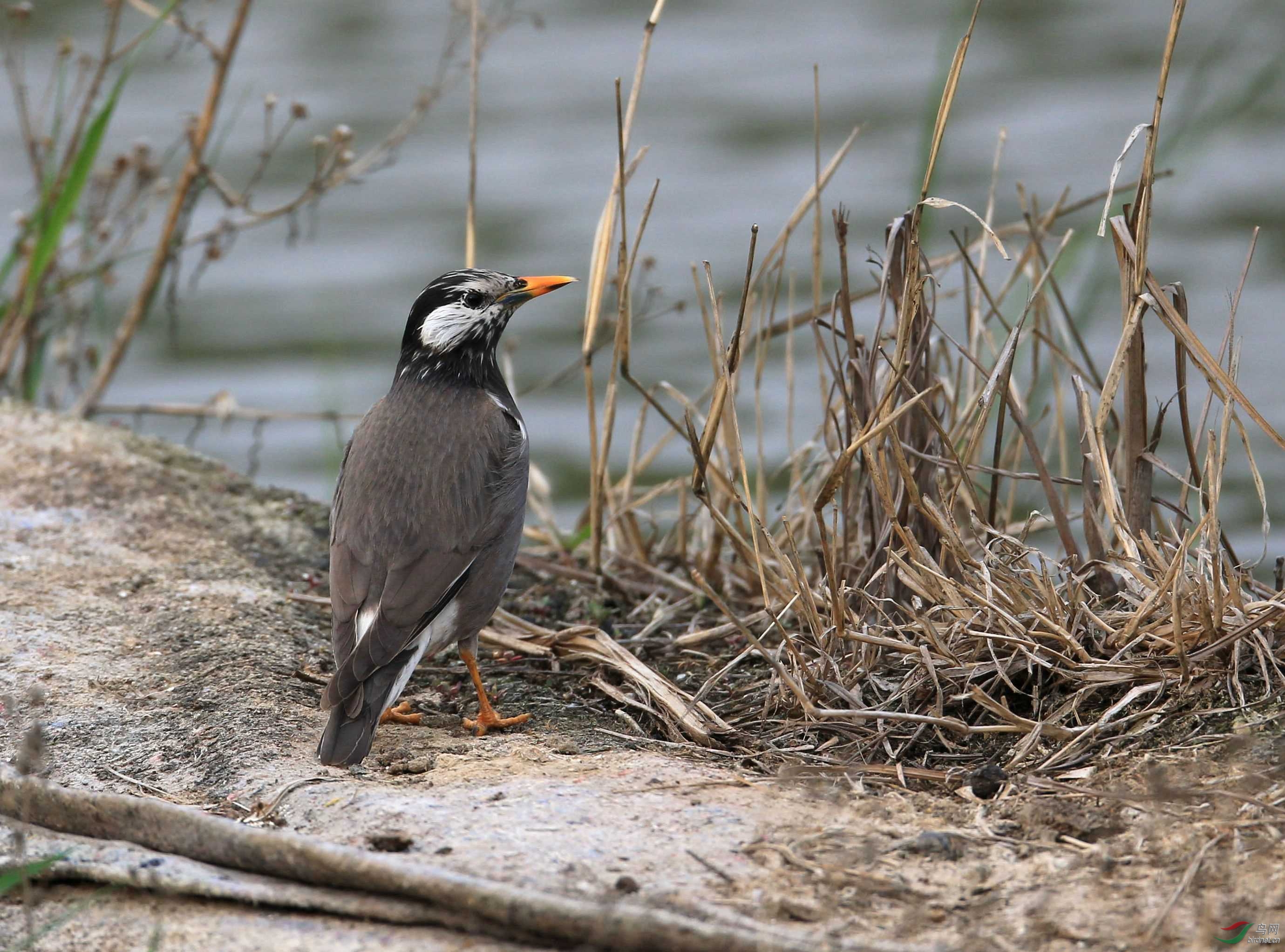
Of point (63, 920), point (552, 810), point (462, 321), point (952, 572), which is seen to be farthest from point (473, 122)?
point (63, 920)

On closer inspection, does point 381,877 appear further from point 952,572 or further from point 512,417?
point 512,417

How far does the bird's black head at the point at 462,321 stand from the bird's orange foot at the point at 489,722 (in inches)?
56.0

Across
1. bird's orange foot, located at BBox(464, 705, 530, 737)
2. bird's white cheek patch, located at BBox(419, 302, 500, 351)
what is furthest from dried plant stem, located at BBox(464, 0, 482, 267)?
bird's orange foot, located at BBox(464, 705, 530, 737)

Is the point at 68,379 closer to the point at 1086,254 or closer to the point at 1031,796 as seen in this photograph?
the point at 1031,796

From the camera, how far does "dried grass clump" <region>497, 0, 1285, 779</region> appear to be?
380 cm

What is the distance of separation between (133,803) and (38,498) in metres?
2.56

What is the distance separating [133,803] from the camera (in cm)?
336

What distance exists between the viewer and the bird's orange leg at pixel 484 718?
4375mm

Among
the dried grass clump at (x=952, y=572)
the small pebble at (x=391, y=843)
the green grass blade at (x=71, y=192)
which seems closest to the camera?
the small pebble at (x=391, y=843)

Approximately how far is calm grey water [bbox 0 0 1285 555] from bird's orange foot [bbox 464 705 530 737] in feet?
13.5

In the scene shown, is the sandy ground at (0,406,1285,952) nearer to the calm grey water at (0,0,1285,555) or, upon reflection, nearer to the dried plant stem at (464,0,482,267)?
the dried plant stem at (464,0,482,267)

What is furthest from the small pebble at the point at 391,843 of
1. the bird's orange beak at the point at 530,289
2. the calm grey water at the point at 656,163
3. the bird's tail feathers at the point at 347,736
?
the calm grey water at the point at 656,163

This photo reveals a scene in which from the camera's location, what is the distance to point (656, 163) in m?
12.4

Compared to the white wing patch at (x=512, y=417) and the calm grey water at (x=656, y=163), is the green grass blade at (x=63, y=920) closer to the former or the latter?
the white wing patch at (x=512, y=417)
